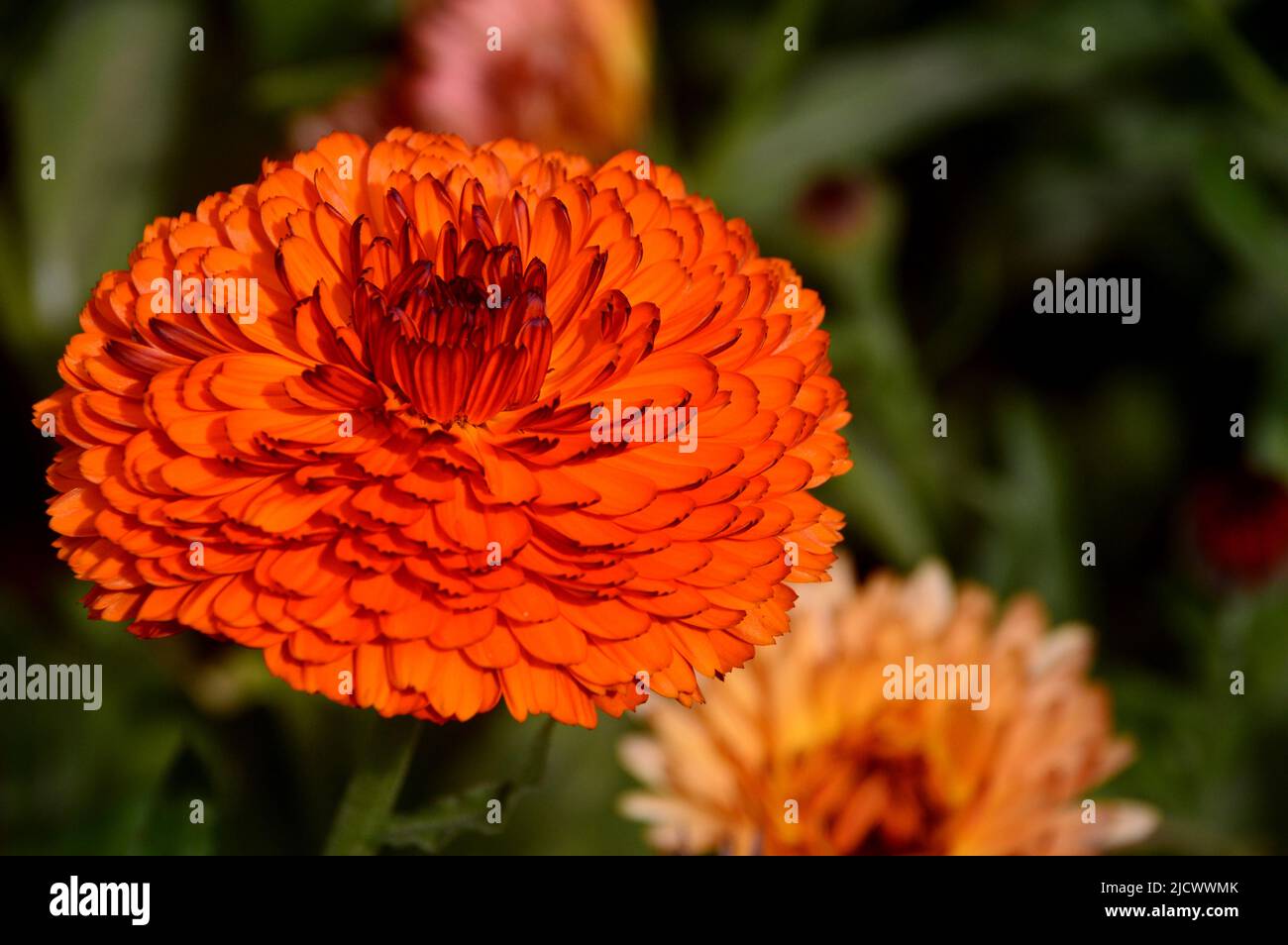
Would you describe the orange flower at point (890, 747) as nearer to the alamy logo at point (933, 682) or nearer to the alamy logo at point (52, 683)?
the alamy logo at point (933, 682)

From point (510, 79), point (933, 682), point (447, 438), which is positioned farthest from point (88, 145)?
point (933, 682)

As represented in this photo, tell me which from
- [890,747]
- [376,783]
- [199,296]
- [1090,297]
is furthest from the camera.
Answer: [1090,297]

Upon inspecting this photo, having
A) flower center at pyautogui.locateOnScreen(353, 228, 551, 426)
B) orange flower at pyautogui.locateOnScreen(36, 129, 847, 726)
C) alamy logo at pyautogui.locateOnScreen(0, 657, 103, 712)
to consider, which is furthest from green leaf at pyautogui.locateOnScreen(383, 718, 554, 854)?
alamy logo at pyautogui.locateOnScreen(0, 657, 103, 712)

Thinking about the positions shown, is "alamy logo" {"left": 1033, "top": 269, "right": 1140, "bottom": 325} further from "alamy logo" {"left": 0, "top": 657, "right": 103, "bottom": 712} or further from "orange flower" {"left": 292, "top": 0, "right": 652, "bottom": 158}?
"alamy logo" {"left": 0, "top": 657, "right": 103, "bottom": 712}

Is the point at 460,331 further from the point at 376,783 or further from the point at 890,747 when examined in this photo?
the point at 890,747
